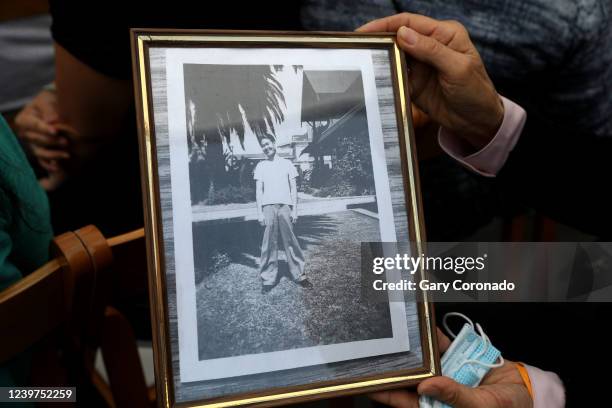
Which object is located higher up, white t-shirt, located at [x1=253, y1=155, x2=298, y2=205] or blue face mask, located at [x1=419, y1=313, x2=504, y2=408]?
white t-shirt, located at [x1=253, y1=155, x2=298, y2=205]

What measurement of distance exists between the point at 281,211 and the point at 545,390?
44 centimetres

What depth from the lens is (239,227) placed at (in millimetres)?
562

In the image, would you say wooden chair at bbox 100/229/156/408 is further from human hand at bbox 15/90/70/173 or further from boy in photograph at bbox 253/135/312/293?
human hand at bbox 15/90/70/173

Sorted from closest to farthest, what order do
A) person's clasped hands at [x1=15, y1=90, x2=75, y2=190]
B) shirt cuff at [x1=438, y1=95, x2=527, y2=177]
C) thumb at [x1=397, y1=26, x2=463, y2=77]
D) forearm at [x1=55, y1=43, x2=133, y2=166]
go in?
thumb at [x1=397, y1=26, x2=463, y2=77], shirt cuff at [x1=438, y1=95, x2=527, y2=177], forearm at [x1=55, y1=43, x2=133, y2=166], person's clasped hands at [x1=15, y1=90, x2=75, y2=190]

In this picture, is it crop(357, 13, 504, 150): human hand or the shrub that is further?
crop(357, 13, 504, 150): human hand

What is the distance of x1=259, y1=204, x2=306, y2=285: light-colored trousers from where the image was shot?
Answer: 1.86 ft

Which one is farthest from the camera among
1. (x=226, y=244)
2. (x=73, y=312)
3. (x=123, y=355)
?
(x=123, y=355)

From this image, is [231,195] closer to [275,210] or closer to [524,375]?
[275,210]

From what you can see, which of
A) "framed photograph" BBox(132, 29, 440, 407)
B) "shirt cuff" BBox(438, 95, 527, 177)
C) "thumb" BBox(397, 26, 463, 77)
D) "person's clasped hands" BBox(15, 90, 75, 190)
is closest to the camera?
"framed photograph" BBox(132, 29, 440, 407)

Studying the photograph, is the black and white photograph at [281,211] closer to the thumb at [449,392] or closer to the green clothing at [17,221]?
the thumb at [449,392]

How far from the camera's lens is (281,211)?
58 centimetres

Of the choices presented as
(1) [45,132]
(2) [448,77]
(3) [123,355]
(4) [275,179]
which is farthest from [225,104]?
(1) [45,132]

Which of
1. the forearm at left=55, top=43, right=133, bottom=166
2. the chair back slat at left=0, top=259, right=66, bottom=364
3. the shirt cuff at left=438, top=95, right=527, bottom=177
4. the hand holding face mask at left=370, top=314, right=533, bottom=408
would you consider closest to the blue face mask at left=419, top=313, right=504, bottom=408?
the hand holding face mask at left=370, top=314, right=533, bottom=408

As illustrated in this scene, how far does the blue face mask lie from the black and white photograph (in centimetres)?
9
